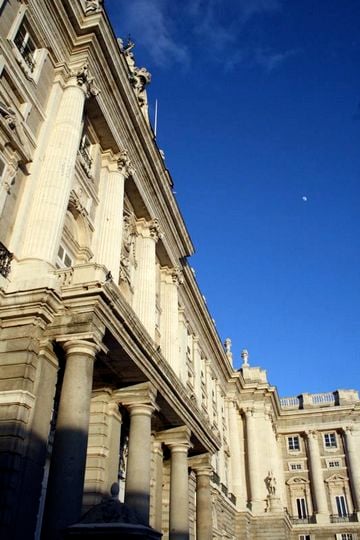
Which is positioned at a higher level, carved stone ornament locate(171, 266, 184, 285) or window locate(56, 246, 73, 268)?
carved stone ornament locate(171, 266, 184, 285)

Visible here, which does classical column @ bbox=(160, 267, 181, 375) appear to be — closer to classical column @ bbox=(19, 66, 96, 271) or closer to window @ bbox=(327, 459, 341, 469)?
classical column @ bbox=(19, 66, 96, 271)

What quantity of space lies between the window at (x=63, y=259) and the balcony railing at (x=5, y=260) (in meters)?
2.64

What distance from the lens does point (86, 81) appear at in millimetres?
19609

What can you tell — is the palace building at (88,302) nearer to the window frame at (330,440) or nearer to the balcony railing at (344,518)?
the balcony railing at (344,518)

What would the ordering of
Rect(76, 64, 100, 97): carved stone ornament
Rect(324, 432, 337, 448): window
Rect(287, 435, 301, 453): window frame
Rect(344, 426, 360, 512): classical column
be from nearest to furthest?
Rect(76, 64, 100, 97): carved stone ornament → Rect(344, 426, 360, 512): classical column → Rect(324, 432, 337, 448): window → Rect(287, 435, 301, 453): window frame

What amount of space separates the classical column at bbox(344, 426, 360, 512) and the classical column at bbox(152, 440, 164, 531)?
126 feet

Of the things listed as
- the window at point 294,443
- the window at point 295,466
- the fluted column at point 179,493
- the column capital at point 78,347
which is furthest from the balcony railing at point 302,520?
the column capital at point 78,347

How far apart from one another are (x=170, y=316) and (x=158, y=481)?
9160 mm

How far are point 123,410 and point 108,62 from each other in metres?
14.0

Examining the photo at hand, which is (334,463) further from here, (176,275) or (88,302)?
(88,302)

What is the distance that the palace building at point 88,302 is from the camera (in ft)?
38.8

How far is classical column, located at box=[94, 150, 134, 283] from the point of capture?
19.5 metres

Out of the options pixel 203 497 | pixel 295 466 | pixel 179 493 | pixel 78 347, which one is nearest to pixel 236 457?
pixel 295 466

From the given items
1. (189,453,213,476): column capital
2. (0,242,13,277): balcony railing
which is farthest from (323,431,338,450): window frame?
(0,242,13,277): balcony railing
